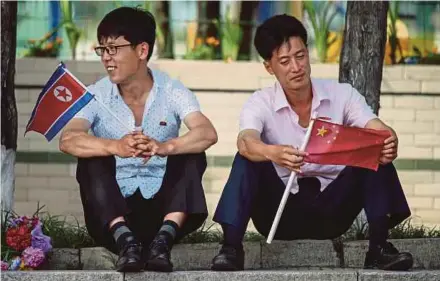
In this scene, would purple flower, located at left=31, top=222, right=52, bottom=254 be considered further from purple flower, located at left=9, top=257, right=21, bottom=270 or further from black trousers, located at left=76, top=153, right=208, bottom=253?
black trousers, located at left=76, top=153, right=208, bottom=253

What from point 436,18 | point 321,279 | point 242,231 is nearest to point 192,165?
→ point 242,231

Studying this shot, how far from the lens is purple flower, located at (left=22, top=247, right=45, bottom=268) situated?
23.6 ft

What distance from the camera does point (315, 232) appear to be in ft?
24.2

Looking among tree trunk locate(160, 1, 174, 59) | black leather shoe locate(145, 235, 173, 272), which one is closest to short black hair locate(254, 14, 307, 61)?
black leather shoe locate(145, 235, 173, 272)

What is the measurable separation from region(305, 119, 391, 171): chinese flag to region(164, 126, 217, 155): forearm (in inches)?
19.9

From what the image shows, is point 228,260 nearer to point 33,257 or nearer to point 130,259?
point 130,259

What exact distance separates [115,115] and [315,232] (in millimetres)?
1180

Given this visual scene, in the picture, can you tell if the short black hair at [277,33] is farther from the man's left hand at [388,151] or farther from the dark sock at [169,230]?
the dark sock at [169,230]

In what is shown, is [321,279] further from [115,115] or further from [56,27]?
[56,27]

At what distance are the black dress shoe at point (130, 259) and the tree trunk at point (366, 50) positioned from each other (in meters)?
1.97

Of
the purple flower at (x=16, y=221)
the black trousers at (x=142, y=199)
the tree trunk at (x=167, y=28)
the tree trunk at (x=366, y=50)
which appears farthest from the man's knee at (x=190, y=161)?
the tree trunk at (x=167, y=28)

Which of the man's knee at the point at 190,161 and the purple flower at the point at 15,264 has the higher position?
the man's knee at the point at 190,161

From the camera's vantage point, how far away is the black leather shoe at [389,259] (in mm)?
6969

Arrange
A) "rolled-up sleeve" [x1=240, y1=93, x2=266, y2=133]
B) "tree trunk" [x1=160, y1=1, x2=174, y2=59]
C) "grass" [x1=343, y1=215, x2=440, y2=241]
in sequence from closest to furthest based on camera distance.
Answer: "rolled-up sleeve" [x1=240, y1=93, x2=266, y2=133], "grass" [x1=343, y1=215, x2=440, y2=241], "tree trunk" [x1=160, y1=1, x2=174, y2=59]
